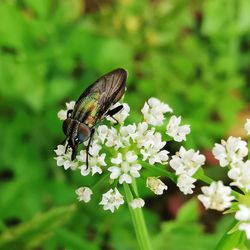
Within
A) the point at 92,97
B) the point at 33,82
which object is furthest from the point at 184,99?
the point at 92,97

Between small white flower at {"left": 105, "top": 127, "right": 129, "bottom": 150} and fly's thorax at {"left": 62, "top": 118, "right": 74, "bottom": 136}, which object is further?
fly's thorax at {"left": 62, "top": 118, "right": 74, "bottom": 136}

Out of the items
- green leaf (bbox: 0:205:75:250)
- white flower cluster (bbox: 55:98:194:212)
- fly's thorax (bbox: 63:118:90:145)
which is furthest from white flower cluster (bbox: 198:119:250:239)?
green leaf (bbox: 0:205:75:250)

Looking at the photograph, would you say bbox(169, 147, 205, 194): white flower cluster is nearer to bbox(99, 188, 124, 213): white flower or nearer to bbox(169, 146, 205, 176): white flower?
bbox(169, 146, 205, 176): white flower

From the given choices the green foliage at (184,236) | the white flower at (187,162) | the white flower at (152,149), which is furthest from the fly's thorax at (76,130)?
the green foliage at (184,236)

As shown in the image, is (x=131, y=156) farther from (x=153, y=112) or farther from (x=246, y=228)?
(x=246, y=228)

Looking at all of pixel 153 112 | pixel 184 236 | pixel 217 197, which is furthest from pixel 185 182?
pixel 184 236

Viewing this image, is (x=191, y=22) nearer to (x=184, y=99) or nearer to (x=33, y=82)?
(x=184, y=99)
